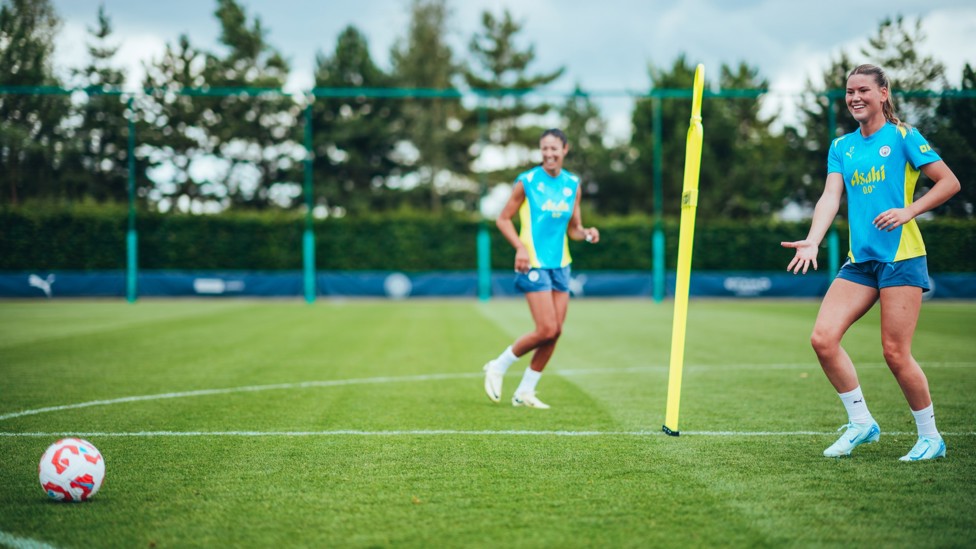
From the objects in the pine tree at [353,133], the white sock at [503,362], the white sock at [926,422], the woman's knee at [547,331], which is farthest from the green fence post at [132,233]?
the white sock at [926,422]

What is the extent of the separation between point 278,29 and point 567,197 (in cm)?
3719

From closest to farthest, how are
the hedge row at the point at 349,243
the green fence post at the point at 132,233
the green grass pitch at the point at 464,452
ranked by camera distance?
1. the green grass pitch at the point at 464,452
2. the green fence post at the point at 132,233
3. the hedge row at the point at 349,243

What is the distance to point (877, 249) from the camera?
14.0 feet

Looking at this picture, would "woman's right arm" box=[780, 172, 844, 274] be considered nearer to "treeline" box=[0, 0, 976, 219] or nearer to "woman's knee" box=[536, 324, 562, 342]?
"woman's knee" box=[536, 324, 562, 342]

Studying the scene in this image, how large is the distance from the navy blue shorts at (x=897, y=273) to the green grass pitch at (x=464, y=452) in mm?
1006

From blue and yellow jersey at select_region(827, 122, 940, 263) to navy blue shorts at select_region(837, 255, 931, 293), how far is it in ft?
0.12

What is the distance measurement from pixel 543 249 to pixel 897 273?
8.93 feet

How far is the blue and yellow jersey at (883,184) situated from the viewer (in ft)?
13.9


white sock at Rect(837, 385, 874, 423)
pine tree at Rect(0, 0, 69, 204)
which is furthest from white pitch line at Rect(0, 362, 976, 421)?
pine tree at Rect(0, 0, 69, 204)

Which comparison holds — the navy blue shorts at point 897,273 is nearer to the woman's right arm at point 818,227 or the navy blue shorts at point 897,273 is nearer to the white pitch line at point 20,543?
the woman's right arm at point 818,227

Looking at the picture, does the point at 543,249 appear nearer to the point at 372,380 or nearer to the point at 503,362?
the point at 503,362

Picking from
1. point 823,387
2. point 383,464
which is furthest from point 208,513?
point 823,387

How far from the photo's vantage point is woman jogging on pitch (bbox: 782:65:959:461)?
166 inches

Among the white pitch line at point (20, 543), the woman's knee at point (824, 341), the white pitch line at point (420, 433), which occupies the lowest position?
the white pitch line at point (420, 433)
